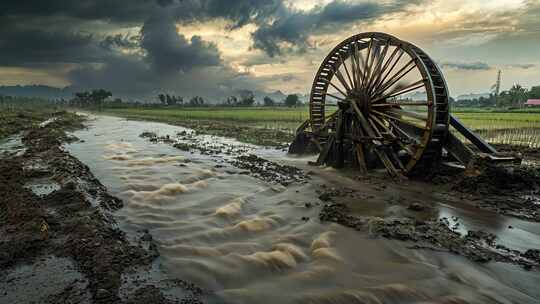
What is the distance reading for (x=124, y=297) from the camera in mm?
3705

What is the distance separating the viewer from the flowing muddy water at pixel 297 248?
4.07m

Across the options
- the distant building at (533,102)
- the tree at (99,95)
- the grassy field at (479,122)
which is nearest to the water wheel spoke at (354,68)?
the grassy field at (479,122)

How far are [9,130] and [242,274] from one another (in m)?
24.7

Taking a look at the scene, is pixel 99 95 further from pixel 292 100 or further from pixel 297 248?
pixel 297 248

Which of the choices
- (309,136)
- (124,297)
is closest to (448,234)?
(124,297)

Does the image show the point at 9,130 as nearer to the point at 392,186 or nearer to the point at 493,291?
the point at 392,186

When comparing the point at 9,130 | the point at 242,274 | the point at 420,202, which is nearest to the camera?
the point at 242,274

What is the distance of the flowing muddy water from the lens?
4.07m

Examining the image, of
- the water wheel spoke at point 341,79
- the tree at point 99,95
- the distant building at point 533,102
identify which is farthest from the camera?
the tree at point 99,95

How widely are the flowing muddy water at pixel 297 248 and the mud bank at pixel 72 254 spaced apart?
0.39 m

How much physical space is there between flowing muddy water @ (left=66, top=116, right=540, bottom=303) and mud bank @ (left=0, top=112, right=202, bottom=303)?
39 cm

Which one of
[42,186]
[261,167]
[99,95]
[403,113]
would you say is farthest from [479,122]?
[99,95]

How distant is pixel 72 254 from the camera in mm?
4660

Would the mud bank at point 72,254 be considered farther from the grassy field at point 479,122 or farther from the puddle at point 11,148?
the grassy field at point 479,122
